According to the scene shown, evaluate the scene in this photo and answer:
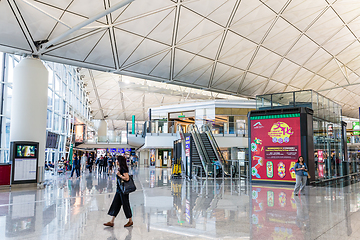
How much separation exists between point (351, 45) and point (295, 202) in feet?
79.0

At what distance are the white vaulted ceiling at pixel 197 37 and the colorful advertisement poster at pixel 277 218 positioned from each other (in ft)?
42.6

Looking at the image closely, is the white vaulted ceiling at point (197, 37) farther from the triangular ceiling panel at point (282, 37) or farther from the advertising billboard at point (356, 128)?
the advertising billboard at point (356, 128)

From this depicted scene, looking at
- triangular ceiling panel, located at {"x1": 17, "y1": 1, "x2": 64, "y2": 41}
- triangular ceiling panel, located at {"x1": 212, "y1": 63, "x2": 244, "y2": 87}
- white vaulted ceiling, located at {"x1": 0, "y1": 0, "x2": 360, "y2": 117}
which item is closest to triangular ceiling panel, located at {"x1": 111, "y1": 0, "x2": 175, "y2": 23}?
white vaulted ceiling, located at {"x1": 0, "y1": 0, "x2": 360, "y2": 117}

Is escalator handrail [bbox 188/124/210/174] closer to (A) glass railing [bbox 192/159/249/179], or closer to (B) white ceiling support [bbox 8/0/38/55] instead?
(A) glass railing [bbox 192/159/249/179]

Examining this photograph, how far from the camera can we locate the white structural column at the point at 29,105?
15602 millimetres

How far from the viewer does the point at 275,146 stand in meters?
16.3

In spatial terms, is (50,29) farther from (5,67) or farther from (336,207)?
(336,207)

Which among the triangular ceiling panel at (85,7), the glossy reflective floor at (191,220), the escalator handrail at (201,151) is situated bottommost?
the glossy reflective floor at (191,220)

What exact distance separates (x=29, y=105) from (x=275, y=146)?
44.5 ft

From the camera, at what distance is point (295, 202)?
9711 millimetres

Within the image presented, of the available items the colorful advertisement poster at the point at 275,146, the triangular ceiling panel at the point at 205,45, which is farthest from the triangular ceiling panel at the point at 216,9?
the colorful advertisement poster at the point at 275,146

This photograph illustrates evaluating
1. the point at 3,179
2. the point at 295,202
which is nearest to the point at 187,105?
the point at 3,179

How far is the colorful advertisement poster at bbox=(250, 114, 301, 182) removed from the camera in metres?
15.8

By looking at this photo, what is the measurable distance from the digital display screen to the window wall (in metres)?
3.49
